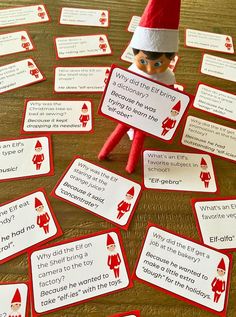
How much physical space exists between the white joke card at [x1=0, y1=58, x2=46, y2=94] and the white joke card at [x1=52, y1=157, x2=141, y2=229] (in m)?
0.28

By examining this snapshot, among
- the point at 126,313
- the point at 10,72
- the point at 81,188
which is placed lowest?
the point at 126,313

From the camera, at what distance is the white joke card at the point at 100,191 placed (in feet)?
1.86

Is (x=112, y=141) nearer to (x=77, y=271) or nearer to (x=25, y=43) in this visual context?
(x=77, y=271)

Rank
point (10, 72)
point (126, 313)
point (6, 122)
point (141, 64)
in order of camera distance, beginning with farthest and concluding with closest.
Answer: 1. point (10, 72)
2. point (6, 122)
3. point (141, 64)
4. point (126, 313)

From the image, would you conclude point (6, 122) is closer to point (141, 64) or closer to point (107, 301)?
point (141, 64)

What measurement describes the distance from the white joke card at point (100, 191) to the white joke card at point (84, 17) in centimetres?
55

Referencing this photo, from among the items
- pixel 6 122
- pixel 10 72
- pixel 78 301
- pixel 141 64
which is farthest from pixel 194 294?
pixel 10 72

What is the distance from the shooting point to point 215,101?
775mm

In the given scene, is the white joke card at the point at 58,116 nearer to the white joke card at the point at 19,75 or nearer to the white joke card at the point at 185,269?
the white joke card at the point at 19,75

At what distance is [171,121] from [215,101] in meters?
0.27

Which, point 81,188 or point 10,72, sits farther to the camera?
point 10,72

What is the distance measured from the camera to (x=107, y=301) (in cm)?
48

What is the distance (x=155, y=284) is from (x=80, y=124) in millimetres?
370

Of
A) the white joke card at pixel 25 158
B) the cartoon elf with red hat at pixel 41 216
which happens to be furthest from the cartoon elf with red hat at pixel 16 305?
the white joke card at pixel 25 158
